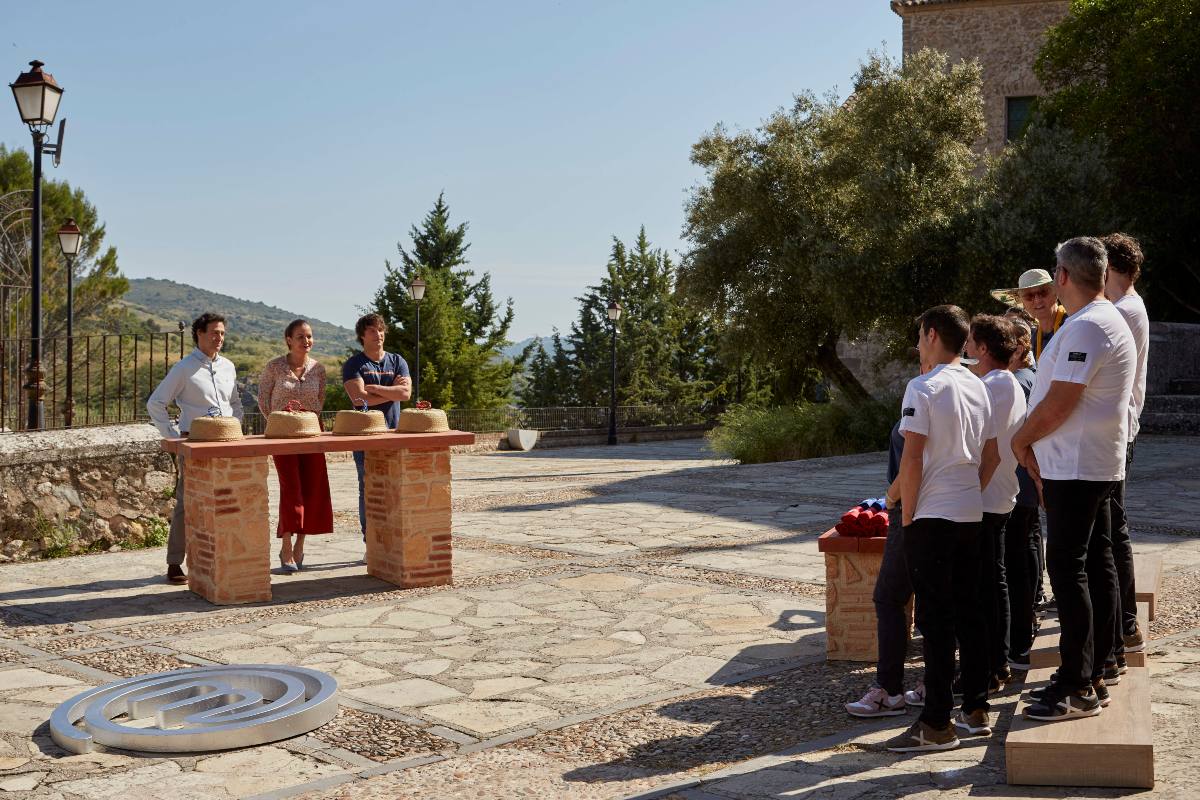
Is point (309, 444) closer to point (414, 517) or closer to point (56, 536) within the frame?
point (414, 517)

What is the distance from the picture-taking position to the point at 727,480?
14.2 metres

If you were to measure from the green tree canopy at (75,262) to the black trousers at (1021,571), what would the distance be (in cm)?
3583

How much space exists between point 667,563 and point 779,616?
182 centimetres

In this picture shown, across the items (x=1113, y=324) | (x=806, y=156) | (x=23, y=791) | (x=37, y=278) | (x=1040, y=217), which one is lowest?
(x=23, y=791)

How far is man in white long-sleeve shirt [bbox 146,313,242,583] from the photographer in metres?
7.51

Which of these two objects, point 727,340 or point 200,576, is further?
point 727,340

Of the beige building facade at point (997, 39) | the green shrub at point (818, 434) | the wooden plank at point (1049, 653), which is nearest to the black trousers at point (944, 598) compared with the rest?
the wooden plank at point (1049, 653)

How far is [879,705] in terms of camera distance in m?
4.62

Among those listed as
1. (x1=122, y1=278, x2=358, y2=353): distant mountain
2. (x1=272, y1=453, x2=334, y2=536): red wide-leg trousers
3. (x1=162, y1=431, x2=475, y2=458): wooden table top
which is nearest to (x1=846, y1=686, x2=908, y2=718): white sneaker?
(x1=162, y1=431, x2=475, y2=458): wooden table top

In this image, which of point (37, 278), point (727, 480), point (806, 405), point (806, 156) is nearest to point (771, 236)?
point (806, 156)

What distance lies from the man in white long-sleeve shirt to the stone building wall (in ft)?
5.42

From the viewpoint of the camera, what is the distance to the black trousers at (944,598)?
13.6 feet

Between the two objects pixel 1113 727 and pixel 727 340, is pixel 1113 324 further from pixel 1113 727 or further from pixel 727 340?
pixel 727 340

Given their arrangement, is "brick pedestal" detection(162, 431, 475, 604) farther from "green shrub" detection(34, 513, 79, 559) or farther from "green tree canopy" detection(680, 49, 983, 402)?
"green tree canopy" detection(680, 49, 983, 402)
